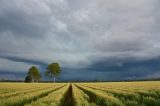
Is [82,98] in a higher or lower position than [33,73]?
lower

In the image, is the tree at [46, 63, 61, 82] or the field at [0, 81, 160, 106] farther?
the tree at [46, 63, 61, 82]

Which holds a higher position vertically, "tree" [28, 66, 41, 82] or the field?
"tree" [28, 66, 41, 82]

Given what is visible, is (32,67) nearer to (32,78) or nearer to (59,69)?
(32,78)

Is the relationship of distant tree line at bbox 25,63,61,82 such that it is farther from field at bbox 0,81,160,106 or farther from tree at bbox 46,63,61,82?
field at bbox 0,81,160,106

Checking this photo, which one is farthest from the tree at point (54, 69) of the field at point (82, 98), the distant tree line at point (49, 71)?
the field at point (82, 98)

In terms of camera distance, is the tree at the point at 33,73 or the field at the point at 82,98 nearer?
the field at the point at 82,98

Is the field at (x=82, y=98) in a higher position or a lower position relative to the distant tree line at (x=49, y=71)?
lower

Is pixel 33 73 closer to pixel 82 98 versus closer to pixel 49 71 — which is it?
pixel 49 71

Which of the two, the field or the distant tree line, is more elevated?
the distant tree line

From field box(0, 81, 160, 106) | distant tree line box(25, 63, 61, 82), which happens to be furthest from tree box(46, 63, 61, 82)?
field box(0, 81, 160, 106)

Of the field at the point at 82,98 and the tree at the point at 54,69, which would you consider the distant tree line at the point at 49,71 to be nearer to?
the tree at the point at 54,69

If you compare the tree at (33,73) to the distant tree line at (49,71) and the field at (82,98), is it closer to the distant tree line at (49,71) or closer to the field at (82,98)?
the distant tree line at (49,71)

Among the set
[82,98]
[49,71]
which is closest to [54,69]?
[49,71]

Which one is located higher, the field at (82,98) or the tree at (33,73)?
the tree at (33,73)
